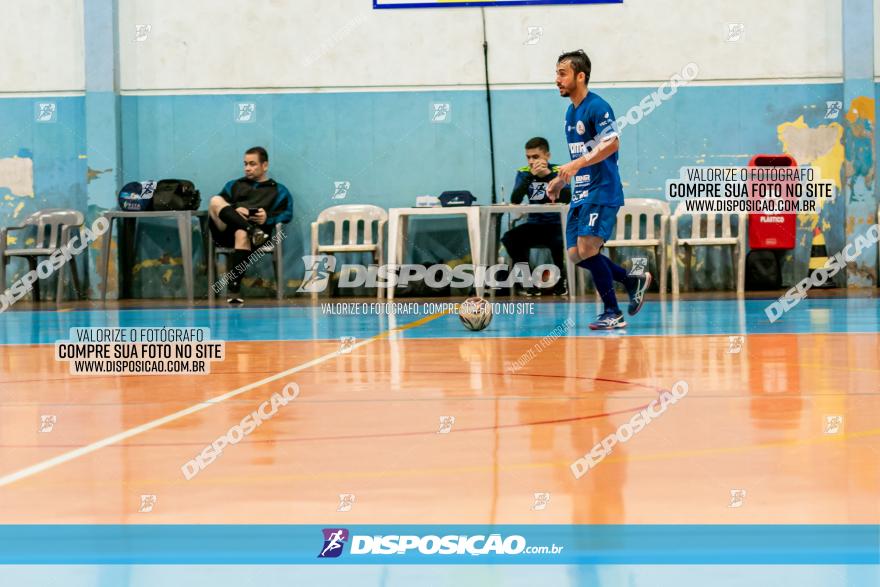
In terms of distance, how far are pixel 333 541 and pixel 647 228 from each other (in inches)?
453

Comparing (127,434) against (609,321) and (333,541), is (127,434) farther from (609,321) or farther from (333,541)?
(609,321)

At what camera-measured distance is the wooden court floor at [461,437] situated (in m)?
2.49

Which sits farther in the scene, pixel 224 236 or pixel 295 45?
pixel 295 45

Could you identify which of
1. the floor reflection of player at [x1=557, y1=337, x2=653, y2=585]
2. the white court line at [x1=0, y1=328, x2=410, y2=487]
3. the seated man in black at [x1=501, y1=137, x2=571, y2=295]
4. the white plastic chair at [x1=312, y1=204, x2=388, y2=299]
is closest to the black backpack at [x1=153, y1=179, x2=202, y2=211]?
the white plastic chair at [x1=312, y1=204, x2=388, y2=299]

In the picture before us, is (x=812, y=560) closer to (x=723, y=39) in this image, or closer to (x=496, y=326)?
(x=496, y=326)

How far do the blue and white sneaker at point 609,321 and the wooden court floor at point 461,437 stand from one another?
0.91 meters

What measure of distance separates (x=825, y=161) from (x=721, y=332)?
686cm

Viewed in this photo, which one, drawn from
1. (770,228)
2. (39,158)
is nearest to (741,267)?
(770,228)

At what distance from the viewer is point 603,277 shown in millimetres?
7980

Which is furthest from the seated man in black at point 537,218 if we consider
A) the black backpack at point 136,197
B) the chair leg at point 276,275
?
the black backpack at point 136,197

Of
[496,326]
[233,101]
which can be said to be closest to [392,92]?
[233,101]

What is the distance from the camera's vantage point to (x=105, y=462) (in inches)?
123

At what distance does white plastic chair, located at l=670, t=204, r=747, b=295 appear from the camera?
13.2m

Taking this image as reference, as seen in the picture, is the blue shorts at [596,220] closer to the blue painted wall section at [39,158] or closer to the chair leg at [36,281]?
the blue painted wall section at [39,158]
